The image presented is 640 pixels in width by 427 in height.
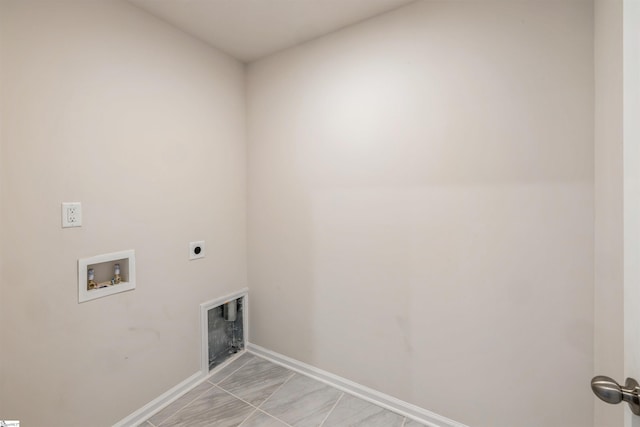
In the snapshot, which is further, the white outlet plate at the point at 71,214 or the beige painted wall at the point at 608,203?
the white outlet plate at the point at 71,214

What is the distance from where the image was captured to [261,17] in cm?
171

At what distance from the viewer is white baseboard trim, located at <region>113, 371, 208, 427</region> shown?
1568 mm

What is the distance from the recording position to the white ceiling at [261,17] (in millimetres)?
1591

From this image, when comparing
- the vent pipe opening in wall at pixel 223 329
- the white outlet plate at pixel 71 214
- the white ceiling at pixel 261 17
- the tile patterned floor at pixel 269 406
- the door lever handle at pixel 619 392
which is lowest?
the tile patterned floor at pixel 269 406

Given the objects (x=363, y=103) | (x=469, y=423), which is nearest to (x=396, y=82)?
(x=363, y=103)

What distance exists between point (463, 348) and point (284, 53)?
7.84ft

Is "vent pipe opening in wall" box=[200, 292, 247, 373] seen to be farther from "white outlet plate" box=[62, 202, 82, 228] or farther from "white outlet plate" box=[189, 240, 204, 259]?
"white outlet plate" box=[62, 202, 82, 228]

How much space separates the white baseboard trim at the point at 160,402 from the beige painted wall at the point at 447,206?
0.69 metres

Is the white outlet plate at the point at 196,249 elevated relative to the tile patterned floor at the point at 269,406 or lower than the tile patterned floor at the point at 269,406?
elevated

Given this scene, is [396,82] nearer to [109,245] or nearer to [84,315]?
[109,245]

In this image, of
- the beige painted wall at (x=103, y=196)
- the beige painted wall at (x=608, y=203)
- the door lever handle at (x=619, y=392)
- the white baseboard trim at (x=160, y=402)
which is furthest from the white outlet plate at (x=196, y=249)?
the beige painted wall at (x=608, y=203)

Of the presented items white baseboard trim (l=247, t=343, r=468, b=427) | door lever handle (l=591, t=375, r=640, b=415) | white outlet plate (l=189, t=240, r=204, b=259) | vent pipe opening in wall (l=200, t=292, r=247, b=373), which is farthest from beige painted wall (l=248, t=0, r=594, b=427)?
door lever handle (l=591, t=375, r=640, b=415)

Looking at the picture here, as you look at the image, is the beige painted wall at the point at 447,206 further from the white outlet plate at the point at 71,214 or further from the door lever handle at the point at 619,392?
the white outlet plate at the point at 71,214

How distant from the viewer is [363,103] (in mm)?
1754
